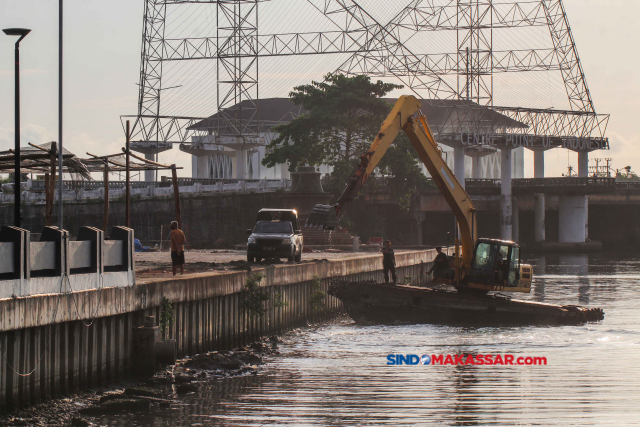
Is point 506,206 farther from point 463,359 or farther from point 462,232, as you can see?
point 463,359

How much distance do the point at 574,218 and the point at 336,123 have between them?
33.1 meters

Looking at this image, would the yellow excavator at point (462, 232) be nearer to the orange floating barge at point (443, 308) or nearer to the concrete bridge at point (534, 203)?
the orange floating barge at point (443, 308)

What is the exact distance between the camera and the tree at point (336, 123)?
6931 cm

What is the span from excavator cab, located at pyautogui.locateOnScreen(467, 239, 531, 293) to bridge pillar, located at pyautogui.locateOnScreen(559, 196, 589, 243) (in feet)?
209

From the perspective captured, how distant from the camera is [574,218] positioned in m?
89.4

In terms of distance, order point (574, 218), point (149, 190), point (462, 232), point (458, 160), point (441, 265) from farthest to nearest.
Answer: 1. point (458, 160)
2. point (574, 218)
3. point (149, 190)
4. point (441, 265)
5. point (462, 232)

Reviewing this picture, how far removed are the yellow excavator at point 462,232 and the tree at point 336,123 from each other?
39.1 metres

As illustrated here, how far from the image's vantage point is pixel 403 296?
29109 millimetres

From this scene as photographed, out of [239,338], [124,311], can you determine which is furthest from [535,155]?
[124,311]

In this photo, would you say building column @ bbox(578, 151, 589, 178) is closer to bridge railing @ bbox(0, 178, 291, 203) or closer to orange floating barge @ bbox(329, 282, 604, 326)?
bridge railing @ bbox(0, 178, 291, 203)

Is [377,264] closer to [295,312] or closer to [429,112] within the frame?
[295,312]

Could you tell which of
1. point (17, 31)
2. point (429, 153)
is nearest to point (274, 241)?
point (429, 153)

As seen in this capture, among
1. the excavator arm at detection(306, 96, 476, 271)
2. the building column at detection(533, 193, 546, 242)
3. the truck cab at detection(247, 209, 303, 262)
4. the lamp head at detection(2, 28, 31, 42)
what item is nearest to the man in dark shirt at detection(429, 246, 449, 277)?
the excavator arm at detection(306, 96, 476, 271)

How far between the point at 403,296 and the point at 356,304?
5.38 ft
